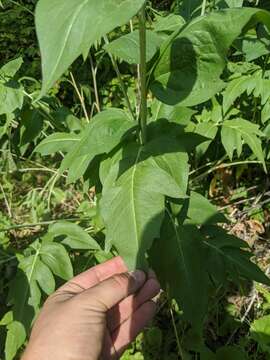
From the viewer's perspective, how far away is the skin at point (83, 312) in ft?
5.74

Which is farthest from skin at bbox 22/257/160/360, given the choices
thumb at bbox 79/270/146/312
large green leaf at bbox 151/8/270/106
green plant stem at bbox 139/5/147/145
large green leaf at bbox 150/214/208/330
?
large green leaf at bbox 151/8/270/106

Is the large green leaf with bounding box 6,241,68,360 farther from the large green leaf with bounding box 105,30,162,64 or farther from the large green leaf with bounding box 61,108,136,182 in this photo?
the large green leaf with bounding box 105,30,162,64

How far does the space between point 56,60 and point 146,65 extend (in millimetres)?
614

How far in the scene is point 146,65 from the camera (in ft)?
4.54

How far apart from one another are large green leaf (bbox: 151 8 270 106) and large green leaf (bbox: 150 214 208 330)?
0.51 m

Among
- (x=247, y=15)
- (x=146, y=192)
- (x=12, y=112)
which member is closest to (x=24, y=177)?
(x=12, y=112)

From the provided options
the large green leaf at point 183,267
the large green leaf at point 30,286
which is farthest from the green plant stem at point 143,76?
the large green leaf at point 30,286

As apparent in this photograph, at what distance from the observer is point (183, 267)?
5.37 ft

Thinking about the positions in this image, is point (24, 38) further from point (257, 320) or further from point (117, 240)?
point (117, 240)

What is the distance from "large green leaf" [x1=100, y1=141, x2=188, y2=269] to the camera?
4.25 feet

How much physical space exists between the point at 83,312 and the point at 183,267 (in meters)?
0.41

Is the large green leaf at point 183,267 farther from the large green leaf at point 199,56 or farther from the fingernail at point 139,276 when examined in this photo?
the large green leaf at point 199,56

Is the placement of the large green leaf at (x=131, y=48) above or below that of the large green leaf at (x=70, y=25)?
below

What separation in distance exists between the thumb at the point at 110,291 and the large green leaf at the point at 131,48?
79cm
